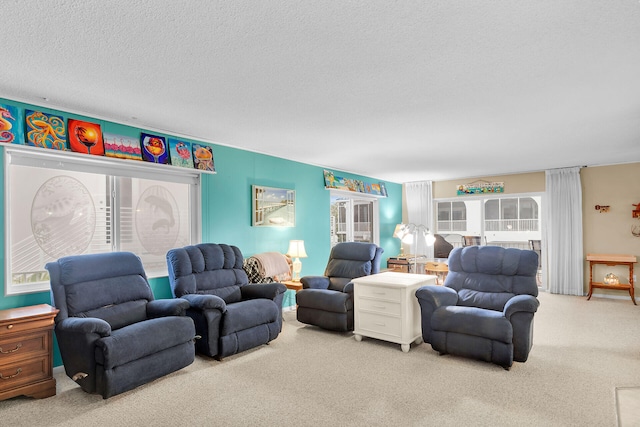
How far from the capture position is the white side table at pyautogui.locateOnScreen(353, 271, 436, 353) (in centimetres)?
382

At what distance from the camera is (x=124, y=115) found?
3.66 m

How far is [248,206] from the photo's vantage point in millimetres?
5125

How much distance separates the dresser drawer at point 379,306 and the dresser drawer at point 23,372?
286cm

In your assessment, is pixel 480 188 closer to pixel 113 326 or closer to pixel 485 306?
pixel 485 306

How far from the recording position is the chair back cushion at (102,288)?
3062 millimetres

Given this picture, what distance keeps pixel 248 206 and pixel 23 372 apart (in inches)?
116

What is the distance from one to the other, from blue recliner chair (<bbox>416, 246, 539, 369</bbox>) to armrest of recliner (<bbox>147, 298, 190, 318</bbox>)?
2.29 meters

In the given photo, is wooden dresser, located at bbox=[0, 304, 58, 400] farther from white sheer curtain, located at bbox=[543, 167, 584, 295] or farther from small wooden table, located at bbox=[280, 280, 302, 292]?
white sheer curtain, located at bbox=[543, 167, 584, 295]

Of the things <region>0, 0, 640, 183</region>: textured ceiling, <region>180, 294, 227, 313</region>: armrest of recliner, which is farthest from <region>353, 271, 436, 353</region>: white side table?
<region>0, 0, 640, 183</region>: textured ceiling

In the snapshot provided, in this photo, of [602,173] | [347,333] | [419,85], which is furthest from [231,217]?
[602,173]

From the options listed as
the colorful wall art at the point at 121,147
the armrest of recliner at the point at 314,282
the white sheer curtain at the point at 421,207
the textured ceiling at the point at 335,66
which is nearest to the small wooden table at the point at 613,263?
the textured ceiling at the point at 335,66

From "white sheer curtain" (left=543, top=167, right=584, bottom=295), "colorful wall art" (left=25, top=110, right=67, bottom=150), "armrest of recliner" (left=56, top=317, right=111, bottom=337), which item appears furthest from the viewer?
"white sheer curtain" (left=543, top=167, right=584, bottom=295)

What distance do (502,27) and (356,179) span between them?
208 inches

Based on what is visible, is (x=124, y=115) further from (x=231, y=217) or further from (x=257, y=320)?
(x=257, y=320)
